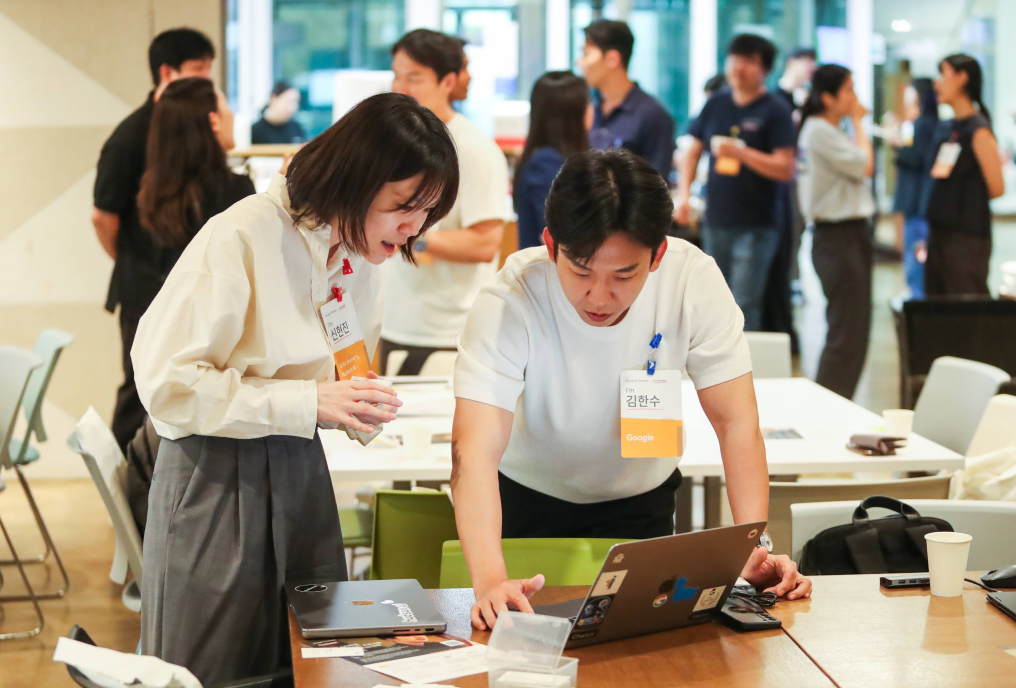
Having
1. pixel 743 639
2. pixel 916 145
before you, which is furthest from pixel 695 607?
pixel 916 145

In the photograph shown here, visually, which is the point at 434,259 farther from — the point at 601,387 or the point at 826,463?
the point at 601,387

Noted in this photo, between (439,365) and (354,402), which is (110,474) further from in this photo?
(439,365)

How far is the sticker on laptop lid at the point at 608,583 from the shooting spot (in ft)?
4.56

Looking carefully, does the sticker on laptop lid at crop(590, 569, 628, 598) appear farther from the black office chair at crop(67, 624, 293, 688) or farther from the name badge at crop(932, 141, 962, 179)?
the name badge at crop(932, 141, 962, 179)

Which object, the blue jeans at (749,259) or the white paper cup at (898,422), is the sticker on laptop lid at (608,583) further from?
the blue jeans at (749,259)

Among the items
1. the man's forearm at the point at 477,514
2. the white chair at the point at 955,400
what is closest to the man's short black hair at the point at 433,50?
the white chair at the point at 955,400

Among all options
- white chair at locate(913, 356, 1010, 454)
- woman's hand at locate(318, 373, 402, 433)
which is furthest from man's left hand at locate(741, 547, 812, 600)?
white chair at locate(913, 356, 1010, 454)

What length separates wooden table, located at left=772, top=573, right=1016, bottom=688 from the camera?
1406mm

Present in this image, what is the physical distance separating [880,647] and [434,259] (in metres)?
2.36

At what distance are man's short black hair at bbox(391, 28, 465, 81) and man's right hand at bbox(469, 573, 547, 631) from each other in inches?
95.3

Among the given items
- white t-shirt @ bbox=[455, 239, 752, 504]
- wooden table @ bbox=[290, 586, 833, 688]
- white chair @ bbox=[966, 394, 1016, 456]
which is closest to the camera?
wooden table @ bbox=[290, 586, 833, 688]

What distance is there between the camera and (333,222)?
1.74m

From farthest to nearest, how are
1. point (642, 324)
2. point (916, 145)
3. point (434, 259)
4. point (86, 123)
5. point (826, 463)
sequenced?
point (916, 145) → point (86, 123) → point (434, 259) → point (826, 463) → point (642, 324)

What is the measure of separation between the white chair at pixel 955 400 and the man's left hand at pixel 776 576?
1601 mm
